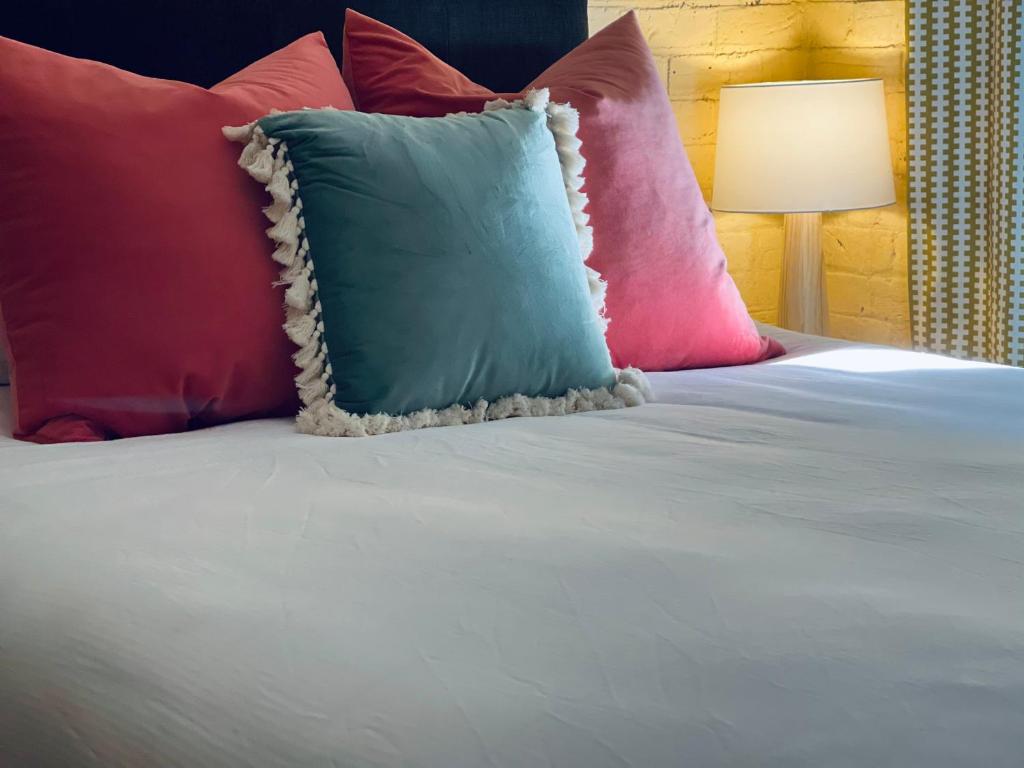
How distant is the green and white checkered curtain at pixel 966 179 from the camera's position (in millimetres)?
2416

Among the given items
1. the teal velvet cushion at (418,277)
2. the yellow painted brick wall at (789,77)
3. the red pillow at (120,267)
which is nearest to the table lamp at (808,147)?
the yellow painted brick wall at (789,77)

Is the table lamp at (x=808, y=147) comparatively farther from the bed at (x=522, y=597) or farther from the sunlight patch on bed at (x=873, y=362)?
the bed at (x=522, y=597)

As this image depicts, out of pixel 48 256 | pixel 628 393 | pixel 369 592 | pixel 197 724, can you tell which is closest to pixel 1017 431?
pixel 628 393

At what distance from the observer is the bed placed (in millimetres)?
726

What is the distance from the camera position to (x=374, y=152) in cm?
154

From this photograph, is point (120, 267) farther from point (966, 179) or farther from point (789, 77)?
point (789, 77)

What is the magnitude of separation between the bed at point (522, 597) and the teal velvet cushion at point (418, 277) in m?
0.09

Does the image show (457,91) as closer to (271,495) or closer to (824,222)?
(271,495)

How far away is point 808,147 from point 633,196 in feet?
2.60

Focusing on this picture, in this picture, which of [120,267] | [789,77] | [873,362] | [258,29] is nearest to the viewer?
[120,267]

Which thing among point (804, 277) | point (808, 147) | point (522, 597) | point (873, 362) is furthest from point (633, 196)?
point (522, 597)

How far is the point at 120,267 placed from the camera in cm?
148

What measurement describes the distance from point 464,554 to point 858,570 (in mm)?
290

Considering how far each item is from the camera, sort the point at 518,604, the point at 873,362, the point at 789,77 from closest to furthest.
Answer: the point at 518,604, the point at 873,362, the point at 789,77
